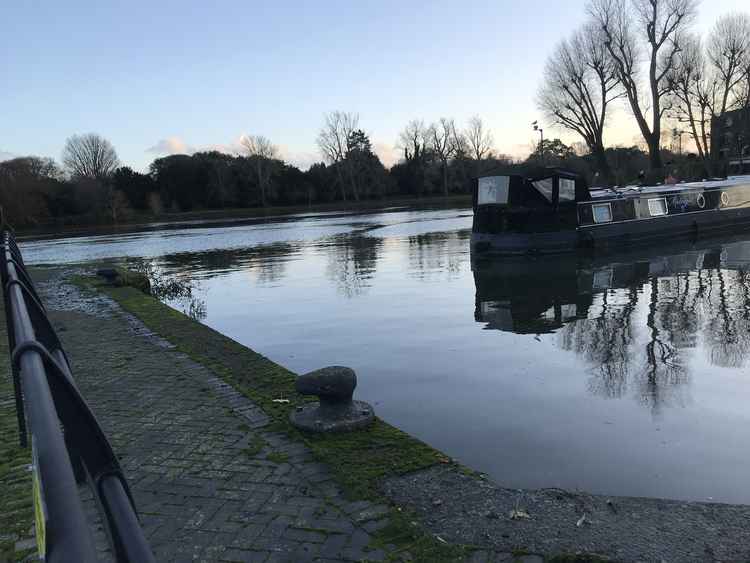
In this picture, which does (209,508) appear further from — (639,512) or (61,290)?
(61,290)

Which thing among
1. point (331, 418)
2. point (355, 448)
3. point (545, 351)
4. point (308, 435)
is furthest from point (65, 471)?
point (545, 351)

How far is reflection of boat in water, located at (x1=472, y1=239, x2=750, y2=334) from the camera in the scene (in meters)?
11.4

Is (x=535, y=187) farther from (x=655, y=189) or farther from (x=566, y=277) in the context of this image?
(x=655, y=189)

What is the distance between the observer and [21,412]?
501cm

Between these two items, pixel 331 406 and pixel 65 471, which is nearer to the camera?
pixel 65 471

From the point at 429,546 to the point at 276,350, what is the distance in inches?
262

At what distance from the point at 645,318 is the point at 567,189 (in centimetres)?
1068

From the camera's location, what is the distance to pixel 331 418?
519 cm

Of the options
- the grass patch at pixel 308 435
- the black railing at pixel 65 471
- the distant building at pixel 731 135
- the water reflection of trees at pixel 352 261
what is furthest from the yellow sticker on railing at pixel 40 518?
the distant building at pixel 731 135

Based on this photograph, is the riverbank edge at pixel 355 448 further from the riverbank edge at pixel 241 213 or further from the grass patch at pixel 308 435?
the riverbank edge at pixel 241 213

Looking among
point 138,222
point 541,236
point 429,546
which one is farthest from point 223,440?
point 138,222

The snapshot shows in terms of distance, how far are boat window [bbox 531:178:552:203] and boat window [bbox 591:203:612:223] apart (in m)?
1.91

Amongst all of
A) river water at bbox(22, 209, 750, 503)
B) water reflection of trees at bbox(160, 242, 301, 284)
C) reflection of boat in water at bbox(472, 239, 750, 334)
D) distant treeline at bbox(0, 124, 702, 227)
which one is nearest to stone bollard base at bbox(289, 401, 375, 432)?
river water at bbox(22, 209, 750, 503)

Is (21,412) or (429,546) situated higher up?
(21,412)
